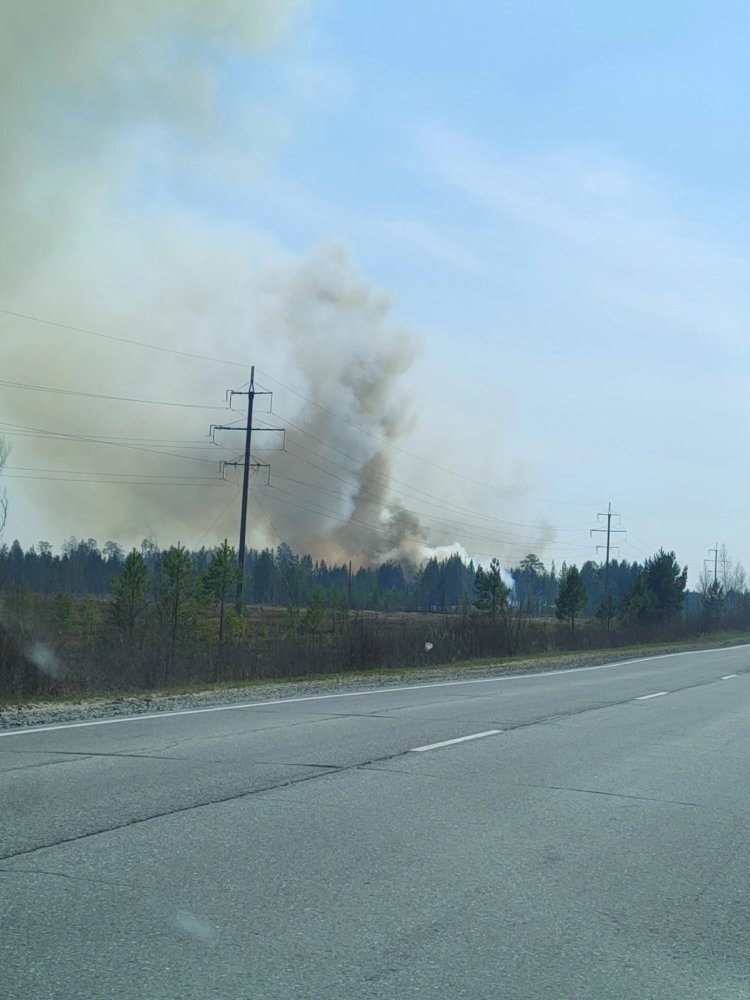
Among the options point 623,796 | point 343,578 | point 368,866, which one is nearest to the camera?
point 368,866

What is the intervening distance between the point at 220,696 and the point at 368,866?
11887 mm

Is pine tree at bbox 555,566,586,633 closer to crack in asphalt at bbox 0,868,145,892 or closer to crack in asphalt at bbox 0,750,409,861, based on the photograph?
crack in asphalt at bbox 0,750,409,861

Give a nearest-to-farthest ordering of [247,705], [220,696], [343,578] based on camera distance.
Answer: [247,705] < [220,696] < [343,578]

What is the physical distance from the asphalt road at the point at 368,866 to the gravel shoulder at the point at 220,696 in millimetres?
1958

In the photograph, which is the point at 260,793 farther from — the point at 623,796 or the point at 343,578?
the point at 343,578

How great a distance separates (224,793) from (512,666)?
73.8ft

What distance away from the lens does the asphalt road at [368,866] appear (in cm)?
455

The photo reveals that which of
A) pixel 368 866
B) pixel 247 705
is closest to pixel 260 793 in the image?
pixel 368 866

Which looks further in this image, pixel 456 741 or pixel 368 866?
pixel 456 741

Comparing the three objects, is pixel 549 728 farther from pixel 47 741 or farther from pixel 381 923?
pixel 381 923

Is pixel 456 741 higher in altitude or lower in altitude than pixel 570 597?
lower

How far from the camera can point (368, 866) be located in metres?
6.22

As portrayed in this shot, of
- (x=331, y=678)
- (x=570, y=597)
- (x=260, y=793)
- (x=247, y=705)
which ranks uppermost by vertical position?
(x=570, y=597)

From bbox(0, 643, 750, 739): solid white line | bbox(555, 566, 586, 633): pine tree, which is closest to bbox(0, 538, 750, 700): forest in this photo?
bbox(555, 566, 586, 633): pine tree
